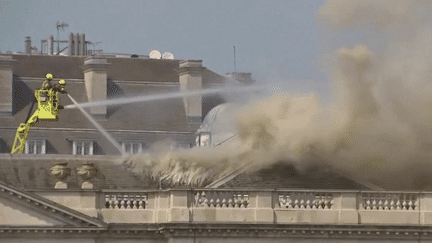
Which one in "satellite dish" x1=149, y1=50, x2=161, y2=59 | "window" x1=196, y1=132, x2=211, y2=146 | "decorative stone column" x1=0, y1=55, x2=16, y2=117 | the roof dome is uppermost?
"satellite dish" x1=149, y1=50, x2=161, y2=59

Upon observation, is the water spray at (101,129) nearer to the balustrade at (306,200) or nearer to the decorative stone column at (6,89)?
the decorative stone column at (6,89)

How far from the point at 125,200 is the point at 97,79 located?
6798 cm

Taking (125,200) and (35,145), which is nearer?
(125,200)

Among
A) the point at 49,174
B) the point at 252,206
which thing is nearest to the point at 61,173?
the point at 49,174

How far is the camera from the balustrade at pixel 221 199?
8181 centimetres

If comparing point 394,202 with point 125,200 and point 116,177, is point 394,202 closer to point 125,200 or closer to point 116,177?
point 125,200

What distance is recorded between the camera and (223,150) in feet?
300

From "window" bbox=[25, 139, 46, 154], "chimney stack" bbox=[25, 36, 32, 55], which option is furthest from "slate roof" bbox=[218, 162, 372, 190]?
"chimney stack" bbox=[25, 36, 32, 55]

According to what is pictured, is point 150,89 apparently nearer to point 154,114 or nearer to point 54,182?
point 154,114

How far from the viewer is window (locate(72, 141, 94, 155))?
143062 mm

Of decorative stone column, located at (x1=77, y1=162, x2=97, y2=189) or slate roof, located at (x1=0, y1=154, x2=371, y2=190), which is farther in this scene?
slate roof, located at (x1=0, y1=154, x2=371, y2=190)

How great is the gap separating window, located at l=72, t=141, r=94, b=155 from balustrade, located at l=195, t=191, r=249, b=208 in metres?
61.0

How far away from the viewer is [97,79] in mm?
150250

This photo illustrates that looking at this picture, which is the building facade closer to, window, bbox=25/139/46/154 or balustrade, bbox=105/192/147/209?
balustrade, bbox=105/192/147/209
